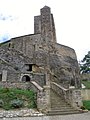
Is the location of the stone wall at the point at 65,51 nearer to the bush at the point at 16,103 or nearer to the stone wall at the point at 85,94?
the stone wall at the point at 85,94

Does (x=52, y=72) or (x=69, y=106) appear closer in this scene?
(x=69, y=106)

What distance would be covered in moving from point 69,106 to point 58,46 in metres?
17.3

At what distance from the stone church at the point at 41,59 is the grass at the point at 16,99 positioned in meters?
4.46

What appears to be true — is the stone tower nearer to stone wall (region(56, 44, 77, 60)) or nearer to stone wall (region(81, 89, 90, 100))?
stone wall (region(56, 44, 77, 60))

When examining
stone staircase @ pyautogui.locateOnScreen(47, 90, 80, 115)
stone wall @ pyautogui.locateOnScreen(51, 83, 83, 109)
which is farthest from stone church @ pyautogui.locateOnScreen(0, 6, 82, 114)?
stone staircase @ pyautogui.locateOnScreen(47, 90, 80, 115)

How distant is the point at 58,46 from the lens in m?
30.9

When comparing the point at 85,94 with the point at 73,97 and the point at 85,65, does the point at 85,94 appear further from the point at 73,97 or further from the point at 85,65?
the point at 85,65

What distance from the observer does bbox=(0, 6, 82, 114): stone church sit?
72.8 feet

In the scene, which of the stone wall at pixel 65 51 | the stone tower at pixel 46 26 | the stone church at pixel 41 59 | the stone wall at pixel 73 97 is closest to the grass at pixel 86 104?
the stone wall at pixel 73 97

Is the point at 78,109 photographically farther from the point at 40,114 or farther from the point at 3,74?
the point at 3,74

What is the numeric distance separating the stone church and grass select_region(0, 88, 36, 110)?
4461 millimetres

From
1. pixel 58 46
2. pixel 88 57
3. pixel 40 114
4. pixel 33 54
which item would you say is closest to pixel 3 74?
pixel 33 54

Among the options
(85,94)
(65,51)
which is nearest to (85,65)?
(65,51)

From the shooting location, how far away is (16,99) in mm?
13141
